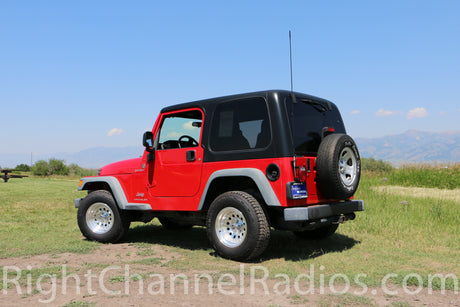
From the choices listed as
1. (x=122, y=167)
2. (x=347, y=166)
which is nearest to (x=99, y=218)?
(x=122, y=167)

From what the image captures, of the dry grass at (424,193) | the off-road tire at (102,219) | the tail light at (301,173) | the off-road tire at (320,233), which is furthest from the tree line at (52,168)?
the tail light at (301,173)

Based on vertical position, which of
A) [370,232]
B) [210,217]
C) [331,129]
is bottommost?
[370,232]

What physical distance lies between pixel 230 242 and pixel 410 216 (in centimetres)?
453

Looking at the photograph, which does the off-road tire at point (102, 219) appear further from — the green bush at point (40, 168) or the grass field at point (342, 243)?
the green bush at point (40, 168)

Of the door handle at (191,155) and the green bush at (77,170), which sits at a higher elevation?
the door handle at (191,155)

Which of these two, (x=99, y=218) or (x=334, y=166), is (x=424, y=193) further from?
(x=99, y=218)

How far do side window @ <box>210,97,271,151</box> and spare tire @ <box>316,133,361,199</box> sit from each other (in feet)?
2.45

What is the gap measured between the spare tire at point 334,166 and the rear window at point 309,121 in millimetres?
254

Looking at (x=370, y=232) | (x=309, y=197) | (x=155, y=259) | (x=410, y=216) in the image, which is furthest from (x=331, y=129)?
(x=410, y=216)

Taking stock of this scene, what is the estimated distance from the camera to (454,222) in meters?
7.62

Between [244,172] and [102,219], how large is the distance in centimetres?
314

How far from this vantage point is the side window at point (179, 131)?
643 centimetres

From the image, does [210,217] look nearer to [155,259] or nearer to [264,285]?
[155,259]

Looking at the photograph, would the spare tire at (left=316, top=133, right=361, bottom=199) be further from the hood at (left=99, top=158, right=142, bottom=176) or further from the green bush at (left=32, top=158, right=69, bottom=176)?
the green bush at (left=32, top=158, right=69, bottom=176)
